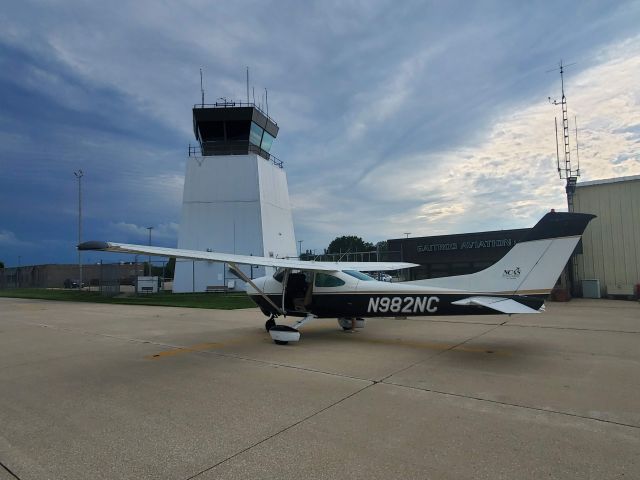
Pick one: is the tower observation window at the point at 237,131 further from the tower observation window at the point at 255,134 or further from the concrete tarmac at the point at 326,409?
the concrete tarmac at the point at 326,409

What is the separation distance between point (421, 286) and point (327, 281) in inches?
103

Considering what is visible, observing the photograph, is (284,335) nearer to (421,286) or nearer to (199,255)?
(199,255)

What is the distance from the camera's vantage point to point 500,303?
310 inches

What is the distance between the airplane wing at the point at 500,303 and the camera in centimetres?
754

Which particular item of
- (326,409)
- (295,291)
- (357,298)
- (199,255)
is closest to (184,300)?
(295,291)

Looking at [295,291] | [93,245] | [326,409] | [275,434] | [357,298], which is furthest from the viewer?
[295,291]

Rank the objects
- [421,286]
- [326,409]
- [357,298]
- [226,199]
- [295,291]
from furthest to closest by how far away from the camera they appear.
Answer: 1. [226,199]
2. [295,291]
3. [357,298]
4. [421,286]
5. [326,409]

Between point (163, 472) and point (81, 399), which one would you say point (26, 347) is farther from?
point (163, 472)

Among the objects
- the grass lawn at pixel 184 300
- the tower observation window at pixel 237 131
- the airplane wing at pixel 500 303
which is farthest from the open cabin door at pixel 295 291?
the tower observation window at pixel 237 131

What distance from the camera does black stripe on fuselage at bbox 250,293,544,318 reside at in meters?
8.39

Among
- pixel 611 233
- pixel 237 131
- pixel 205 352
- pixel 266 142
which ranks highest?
pixel 237 131

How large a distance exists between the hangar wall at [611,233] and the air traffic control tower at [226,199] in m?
23.3

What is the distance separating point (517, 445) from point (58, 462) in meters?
4.47

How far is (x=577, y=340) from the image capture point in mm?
9914
